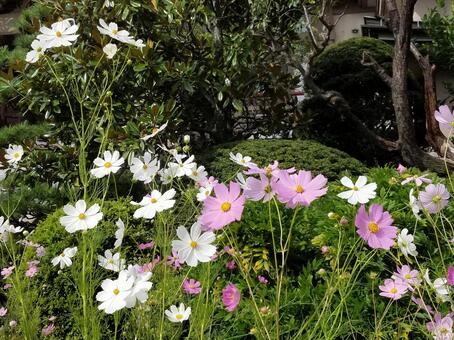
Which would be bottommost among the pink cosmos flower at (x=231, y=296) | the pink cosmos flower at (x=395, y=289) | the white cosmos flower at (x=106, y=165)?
the pink cosmos flower at (x=395, y=289)

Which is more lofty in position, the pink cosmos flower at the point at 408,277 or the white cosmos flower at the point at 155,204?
the white cosmos flower at the point at 155,204

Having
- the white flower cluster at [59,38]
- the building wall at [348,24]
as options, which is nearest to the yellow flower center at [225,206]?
the white flower cluster at [59,38]

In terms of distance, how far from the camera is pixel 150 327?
1.37 metres

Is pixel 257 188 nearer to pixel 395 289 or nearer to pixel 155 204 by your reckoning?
pixel 155 204

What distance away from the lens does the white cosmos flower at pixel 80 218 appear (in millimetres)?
1155

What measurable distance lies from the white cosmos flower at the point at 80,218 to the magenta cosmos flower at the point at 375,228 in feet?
1.75

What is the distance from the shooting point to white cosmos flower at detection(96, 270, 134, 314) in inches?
38.0

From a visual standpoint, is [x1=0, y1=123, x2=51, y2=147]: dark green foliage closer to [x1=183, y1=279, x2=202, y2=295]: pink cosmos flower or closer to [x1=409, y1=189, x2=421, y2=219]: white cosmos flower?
[x1=183, y1=279, x2=202, y2=295]: pink cosmos flower

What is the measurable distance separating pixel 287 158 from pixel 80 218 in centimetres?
222

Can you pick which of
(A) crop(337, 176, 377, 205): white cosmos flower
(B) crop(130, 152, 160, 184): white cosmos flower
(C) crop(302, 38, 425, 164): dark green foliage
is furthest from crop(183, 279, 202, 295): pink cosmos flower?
(C) crop(302, 38, 425, 164): dark green foliage

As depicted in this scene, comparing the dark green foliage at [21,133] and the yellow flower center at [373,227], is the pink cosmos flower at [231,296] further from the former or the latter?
the dark green foliage at [21,133]

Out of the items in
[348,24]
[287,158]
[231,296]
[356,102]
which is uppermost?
[231,296]

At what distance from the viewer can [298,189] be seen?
3.52 feet

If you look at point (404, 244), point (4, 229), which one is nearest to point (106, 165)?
point (4, 229)
